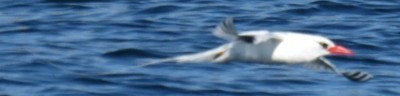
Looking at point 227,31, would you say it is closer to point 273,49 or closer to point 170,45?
point 273,49

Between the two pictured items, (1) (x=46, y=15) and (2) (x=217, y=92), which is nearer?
(2) (x=217, y=92)

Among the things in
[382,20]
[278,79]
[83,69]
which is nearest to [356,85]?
[278,79]

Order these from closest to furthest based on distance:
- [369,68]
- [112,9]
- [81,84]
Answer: [81,84] → [369,68] → [112,9]

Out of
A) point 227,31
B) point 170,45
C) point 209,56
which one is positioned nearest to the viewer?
point 227,31

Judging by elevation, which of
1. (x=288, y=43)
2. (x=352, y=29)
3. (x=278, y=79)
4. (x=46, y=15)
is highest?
(x=46, y=15)

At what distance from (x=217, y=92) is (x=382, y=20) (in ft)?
14.4

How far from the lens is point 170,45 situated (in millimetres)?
13516

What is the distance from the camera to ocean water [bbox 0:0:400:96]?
1159 cm

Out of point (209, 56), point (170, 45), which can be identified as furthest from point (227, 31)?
point (170, 45)

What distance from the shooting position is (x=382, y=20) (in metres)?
15.4

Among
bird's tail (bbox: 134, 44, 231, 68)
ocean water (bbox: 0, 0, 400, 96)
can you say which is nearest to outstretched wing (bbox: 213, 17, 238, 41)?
bird's tail (bbox: 134, 44, 231, 68)

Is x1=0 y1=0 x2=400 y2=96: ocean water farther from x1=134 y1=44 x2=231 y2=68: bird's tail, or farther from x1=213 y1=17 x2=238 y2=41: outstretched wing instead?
x1=213 y1=17 x2=238 y2=41: outstretched wing

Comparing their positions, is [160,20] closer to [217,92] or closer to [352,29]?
[352,29]

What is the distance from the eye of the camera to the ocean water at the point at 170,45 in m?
11.6
